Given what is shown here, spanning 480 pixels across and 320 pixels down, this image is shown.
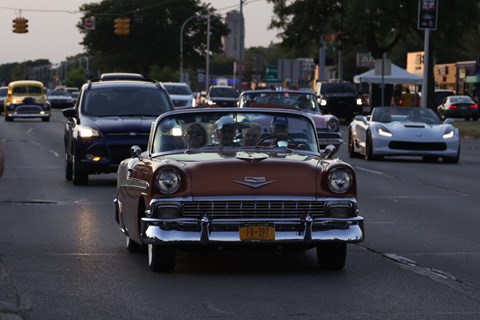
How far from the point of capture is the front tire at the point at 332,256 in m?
11.2

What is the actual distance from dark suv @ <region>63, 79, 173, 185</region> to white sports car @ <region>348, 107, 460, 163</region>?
7991mm

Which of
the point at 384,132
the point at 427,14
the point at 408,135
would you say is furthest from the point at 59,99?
the point at 408,135

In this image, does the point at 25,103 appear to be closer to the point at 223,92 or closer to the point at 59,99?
the point at 223,92

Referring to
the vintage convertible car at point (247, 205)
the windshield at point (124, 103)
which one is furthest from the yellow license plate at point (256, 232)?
the windshield at point (124, 103)

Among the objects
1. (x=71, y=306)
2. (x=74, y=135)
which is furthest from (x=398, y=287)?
(x=74, y=135)

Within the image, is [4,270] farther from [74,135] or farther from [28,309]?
[74,135]

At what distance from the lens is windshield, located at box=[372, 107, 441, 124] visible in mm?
Answer: 30848

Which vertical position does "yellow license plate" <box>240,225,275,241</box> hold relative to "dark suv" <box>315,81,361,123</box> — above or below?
above

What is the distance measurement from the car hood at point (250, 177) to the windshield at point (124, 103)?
11.6 meters

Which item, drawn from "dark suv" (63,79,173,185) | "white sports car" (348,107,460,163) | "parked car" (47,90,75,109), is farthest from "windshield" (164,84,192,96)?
"parked car" (47,90,75,109)

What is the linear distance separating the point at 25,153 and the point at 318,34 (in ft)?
129

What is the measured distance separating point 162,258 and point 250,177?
991 millimetres

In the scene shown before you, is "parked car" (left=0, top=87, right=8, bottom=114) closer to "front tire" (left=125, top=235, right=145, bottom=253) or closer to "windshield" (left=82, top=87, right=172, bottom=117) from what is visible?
"windshield" (left=82, top=87, right=172, bottom=117)

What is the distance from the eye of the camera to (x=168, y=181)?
10.8 metres
